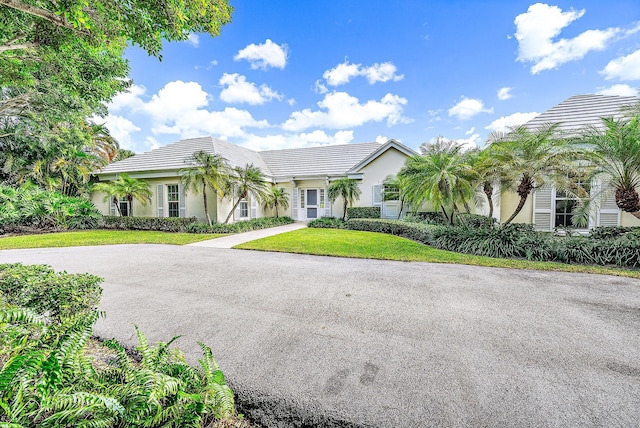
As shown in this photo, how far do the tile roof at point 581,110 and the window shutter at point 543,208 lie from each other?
335 centimetres

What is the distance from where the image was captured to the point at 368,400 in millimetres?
2279

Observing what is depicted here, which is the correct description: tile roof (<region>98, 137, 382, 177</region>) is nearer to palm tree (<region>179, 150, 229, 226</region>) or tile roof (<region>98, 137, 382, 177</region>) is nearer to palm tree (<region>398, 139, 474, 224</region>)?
palm tree (<region>179, 150, 229, 226</region>)

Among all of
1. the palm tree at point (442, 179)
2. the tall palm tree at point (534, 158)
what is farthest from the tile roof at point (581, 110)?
the palm tree at point (442, 179)

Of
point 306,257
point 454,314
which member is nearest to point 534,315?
point 454,314

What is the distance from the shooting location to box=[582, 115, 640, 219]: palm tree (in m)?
6.89

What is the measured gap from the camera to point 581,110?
12.9 metres

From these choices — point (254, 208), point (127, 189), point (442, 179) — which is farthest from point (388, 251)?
point (127, 189)

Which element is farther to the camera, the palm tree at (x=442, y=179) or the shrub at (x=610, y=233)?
the palm tree at (x=442, y=179)

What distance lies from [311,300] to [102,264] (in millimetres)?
6541

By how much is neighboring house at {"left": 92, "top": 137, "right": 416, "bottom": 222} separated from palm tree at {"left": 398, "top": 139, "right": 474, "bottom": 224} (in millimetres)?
4927

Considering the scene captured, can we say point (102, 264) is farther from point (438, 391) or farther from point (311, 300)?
point (438, 391)

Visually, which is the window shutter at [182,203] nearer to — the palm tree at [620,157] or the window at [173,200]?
the window at [173,200]

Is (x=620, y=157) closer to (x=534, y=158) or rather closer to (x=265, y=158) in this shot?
(x=534, y=158)

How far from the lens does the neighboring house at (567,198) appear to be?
11.1m
